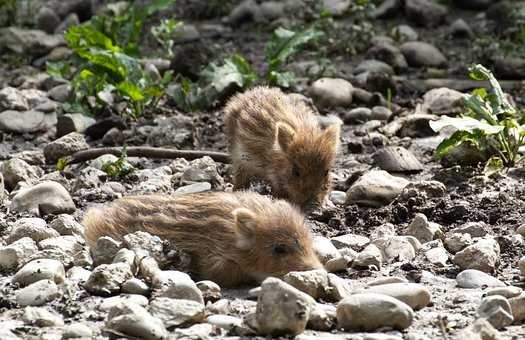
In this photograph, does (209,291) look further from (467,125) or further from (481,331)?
(467,125)

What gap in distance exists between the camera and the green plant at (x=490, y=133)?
8922mm

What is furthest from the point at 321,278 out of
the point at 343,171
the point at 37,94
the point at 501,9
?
the point at 501,9

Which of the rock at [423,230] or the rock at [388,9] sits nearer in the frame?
the rock at [423,230]

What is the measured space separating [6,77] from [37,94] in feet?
2.89

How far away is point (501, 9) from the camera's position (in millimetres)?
13375

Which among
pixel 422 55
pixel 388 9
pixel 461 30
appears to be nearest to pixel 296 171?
pixel 422 55

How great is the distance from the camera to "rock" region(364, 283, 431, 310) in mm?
6145

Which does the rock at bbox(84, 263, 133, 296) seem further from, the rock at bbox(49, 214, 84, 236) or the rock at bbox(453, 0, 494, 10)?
the rock at bbox(453, 0, 494, 10)

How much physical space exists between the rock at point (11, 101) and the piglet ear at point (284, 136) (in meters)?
3.27

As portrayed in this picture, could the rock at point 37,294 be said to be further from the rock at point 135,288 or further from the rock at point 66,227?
the rock at point 66,227

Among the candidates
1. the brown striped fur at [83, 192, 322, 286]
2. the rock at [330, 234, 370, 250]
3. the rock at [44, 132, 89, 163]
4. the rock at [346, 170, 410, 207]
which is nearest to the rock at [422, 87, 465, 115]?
the rock at [346, 170, 410, 207]

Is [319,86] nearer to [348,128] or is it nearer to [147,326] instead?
[348,128]

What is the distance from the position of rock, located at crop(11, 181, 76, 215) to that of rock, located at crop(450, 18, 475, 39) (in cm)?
669

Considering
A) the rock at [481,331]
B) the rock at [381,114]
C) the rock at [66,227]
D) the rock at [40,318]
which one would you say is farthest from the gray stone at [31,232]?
the rock at [381,114]
